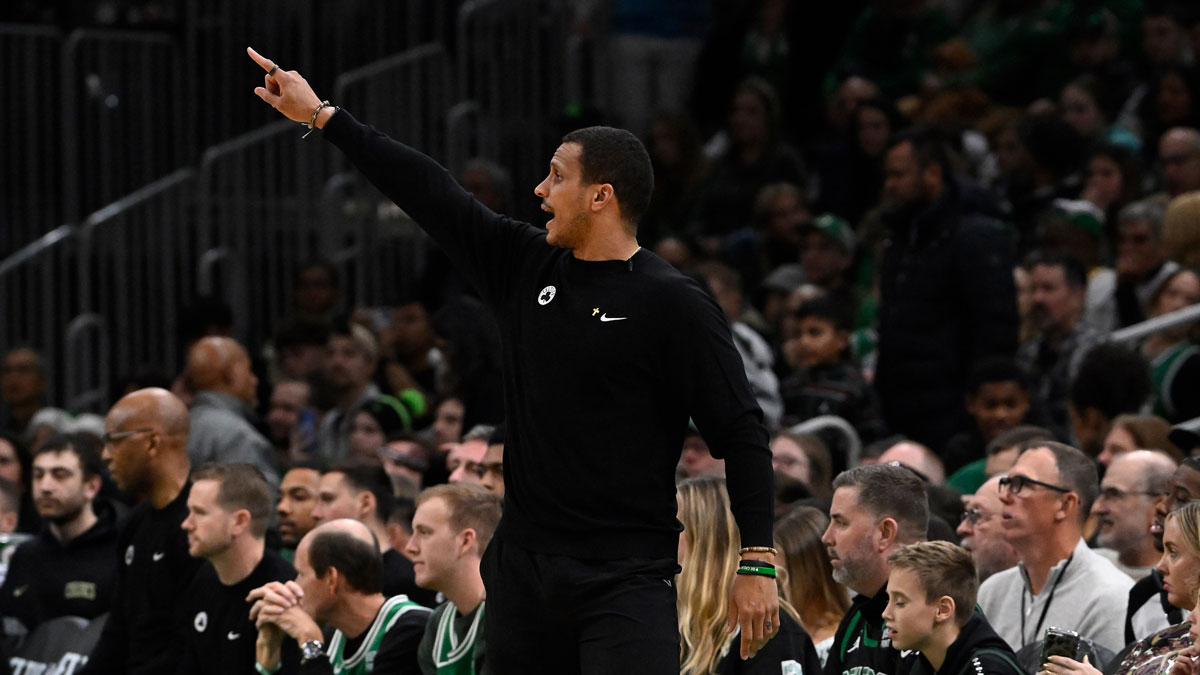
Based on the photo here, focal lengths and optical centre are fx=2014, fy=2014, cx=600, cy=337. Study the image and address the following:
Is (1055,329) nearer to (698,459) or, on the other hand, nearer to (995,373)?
(995,373)

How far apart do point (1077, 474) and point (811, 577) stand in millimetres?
1062

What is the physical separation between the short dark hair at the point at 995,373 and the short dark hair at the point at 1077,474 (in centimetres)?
239

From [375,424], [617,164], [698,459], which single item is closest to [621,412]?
[617,164]

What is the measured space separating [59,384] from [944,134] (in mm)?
6701

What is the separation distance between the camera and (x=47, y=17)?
1562 centimetres

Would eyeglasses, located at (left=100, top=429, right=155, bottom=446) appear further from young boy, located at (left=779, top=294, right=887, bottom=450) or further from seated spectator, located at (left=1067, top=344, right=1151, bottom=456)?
seated spectator, located at (left=1067, top=344, right=1151, bottom=456)

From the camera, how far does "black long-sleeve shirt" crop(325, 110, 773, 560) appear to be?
546 cm

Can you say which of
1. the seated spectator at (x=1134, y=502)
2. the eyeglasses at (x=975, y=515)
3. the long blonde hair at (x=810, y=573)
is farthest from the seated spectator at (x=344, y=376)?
the seated spectator at (x=1134, y=502)

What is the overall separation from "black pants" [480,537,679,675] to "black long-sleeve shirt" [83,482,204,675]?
3.52 meters

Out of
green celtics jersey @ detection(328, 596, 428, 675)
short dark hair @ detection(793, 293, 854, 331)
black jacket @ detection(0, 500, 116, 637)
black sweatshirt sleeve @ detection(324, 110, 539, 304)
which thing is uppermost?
black sweatshirt sleeve @ detection(324, 110, 539, 304)

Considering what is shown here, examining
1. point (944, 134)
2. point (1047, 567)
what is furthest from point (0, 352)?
point (1047, 567)

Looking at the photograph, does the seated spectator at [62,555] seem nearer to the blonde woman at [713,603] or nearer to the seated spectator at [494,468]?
the seated spectator at [494,468]

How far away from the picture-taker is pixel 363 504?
9188 millimetres

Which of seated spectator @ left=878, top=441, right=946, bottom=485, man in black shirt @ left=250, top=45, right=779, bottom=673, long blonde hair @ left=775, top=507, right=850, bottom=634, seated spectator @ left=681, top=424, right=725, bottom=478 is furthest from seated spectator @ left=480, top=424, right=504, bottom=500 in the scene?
man in black shirt @ left=250, top=45, right=779, bottom=673
